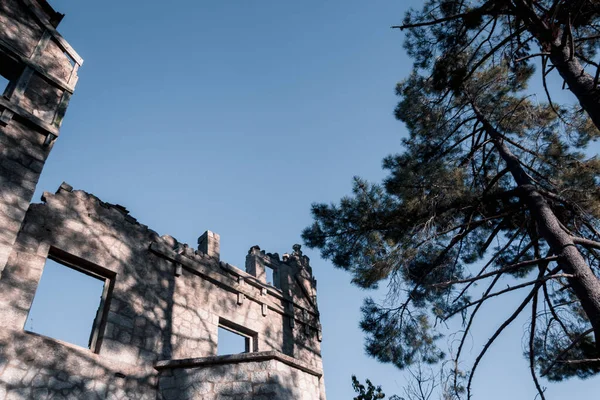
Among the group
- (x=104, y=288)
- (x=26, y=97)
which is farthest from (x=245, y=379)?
(x=26, y=97)

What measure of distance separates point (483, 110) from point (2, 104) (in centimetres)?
811

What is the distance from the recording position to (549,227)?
635 centimetres

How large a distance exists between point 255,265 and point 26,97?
18.2 feet

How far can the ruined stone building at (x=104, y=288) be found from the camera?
5516 millimetres

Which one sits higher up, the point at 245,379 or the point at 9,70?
the point at 9,70

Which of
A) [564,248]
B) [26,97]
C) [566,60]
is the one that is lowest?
[564,248]

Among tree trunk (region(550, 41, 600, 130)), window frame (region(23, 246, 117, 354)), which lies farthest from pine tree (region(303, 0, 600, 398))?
window frame (region(23, 246, 117, 354))

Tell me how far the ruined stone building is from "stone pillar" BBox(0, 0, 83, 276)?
16 mm

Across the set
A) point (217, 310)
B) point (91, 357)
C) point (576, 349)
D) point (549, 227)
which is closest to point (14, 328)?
point (91, 357)

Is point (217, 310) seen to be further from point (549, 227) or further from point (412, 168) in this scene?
point (549, 227)

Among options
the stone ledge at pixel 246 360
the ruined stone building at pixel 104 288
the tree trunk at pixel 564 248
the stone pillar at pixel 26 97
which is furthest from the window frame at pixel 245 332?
the tree trunk at pixel 564 248

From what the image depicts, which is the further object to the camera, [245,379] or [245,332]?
[245,332]

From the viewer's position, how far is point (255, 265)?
10039mm

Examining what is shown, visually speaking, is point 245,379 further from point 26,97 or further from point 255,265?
point 26,97
